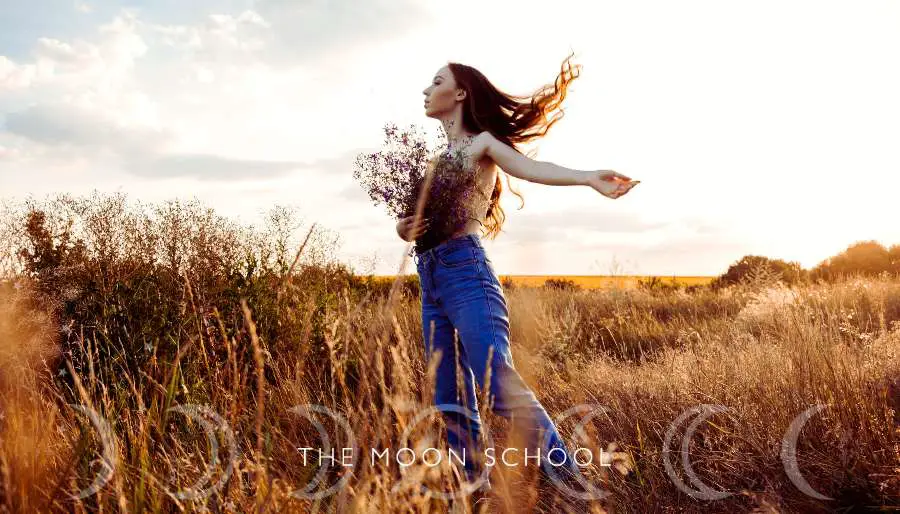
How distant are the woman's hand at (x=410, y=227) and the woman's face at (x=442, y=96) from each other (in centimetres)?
60

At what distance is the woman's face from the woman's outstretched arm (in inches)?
15.7

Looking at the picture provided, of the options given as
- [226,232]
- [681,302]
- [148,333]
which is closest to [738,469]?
[148,333]

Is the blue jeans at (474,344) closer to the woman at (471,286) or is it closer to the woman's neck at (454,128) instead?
the woman at (471,286)

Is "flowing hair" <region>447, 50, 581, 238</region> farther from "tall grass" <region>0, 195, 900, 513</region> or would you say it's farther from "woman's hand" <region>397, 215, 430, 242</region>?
"tall grass" <region>0, 195, 900, 513</region>

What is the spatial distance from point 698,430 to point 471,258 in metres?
1.59

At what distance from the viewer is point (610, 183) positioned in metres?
2.29

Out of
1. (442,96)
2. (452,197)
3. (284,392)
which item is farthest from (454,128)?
(284,392)

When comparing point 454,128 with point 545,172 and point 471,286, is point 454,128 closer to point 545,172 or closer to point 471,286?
point 545,172

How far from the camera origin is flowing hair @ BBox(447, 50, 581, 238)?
308 centimetres

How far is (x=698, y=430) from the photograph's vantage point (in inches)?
129

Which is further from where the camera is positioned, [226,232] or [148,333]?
[226,232]

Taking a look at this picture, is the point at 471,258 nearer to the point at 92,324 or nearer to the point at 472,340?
the point at 472,340

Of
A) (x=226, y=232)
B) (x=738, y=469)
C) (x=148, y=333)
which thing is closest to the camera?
(x=738, y=469)

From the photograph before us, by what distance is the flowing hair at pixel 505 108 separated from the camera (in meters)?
3.08
